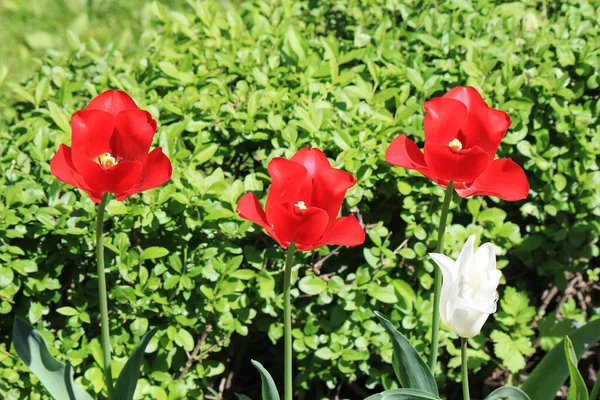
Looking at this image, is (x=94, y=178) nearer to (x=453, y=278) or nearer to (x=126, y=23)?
(x=453, y=278)

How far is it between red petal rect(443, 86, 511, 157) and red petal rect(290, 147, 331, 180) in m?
0.31

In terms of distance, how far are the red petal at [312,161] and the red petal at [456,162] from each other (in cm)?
21

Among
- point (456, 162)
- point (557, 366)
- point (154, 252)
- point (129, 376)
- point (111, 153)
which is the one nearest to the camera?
point (456, 162)

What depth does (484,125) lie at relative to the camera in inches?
65.5

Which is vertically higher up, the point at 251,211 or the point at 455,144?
the point at 455,144

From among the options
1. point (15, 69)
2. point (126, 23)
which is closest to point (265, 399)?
point (15, 69)

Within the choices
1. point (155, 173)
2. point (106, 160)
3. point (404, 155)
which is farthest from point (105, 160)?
point (404, 155)

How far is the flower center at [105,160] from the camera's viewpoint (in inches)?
63.7

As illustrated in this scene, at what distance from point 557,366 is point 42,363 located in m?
1.22

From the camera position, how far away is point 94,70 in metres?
2.79

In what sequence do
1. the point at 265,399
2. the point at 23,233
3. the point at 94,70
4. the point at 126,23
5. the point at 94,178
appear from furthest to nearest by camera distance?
the point at 126,23 → the point at 94,70 → the point at 23,233 → the point at 265,399 → the point at 94,178

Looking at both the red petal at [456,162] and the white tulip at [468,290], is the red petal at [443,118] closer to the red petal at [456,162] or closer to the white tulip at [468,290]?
the red petal at [456,162]

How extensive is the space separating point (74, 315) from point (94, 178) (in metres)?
0.79

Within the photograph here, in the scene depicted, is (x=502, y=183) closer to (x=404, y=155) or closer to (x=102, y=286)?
(x=404, y=155)
